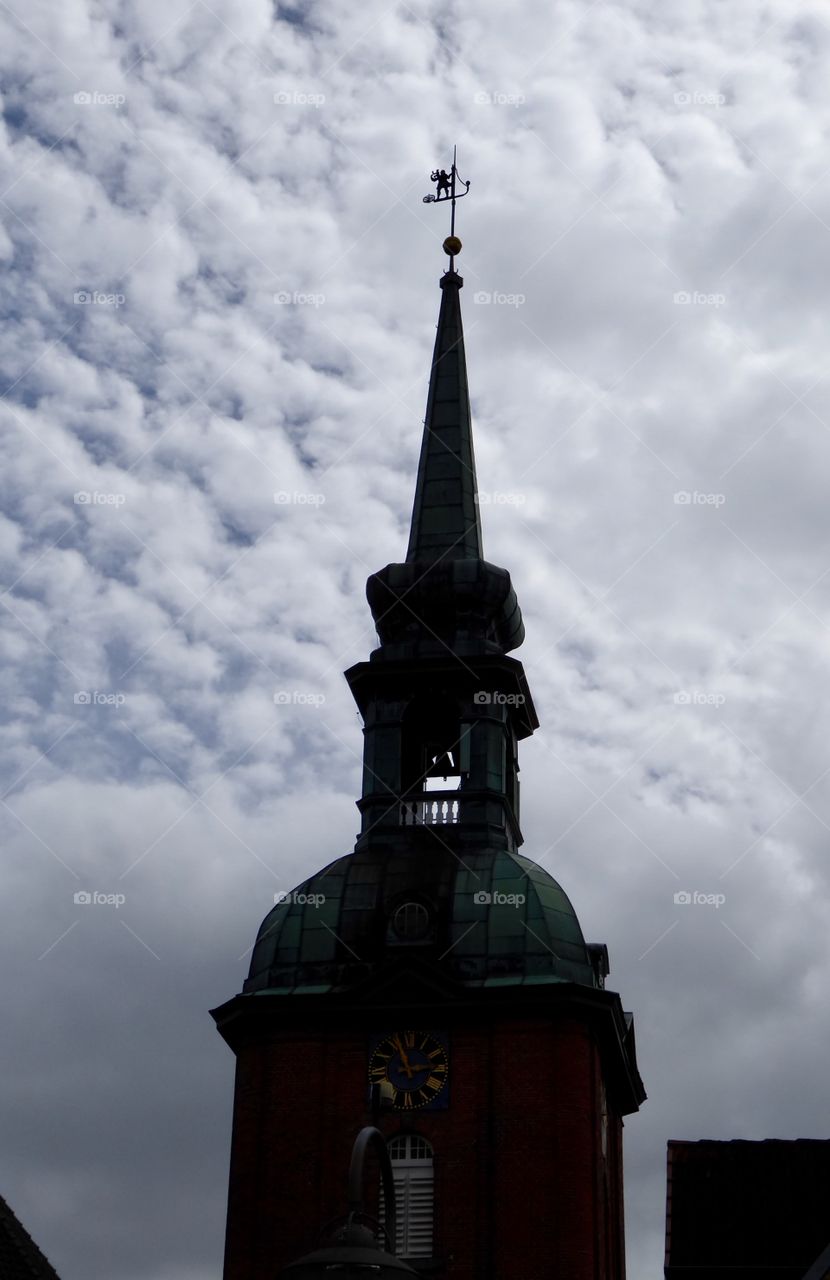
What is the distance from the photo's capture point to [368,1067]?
40344mm

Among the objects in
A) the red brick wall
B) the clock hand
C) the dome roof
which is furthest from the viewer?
the dome roof

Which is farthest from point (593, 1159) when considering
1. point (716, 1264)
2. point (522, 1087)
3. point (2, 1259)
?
point (2, 1259)

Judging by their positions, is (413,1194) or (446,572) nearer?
(413,1194)

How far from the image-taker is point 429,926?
4141 cm

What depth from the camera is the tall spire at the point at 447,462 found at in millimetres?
48250

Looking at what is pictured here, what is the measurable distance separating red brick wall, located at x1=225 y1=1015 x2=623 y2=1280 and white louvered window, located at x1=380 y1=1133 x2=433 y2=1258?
0.22 m

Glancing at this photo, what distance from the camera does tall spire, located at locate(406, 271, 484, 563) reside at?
48.2 metres

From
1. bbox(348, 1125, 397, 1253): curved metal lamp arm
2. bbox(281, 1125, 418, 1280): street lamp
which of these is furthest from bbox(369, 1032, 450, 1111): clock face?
bbox(281, 1125, 418, 1280): street lamp

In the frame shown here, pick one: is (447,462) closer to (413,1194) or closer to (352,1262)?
(413,1194)

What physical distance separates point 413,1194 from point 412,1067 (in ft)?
8.47

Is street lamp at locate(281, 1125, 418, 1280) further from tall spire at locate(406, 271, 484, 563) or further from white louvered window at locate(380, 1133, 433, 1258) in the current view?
tall spire at locate(406, 271, 484, 563)

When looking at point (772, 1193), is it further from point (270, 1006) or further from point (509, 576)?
point (509, 576)

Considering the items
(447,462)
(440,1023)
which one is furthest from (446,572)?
(440,1023)

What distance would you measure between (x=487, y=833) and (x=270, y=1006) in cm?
622
